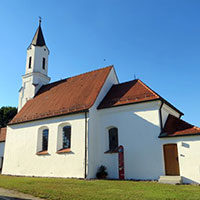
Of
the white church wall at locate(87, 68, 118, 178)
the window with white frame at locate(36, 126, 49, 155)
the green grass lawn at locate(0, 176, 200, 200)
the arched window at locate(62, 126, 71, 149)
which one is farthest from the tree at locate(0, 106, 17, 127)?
the green grass lawn at locate(0, 176, 200, 200)

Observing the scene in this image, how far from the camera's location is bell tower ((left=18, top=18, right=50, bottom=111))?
27312mm

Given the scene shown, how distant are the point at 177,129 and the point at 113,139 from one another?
16.8 feet

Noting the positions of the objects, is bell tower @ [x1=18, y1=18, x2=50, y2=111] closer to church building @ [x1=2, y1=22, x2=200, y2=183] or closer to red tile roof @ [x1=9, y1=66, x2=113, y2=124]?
red tile roof @ [x1=9, y1=66, x2=113, y2=124]

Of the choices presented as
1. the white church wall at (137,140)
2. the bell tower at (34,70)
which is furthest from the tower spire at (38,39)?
the white church wall at (137,140)

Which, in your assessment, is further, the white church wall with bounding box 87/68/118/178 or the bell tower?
the bell tower

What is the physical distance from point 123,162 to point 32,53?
63.3ft

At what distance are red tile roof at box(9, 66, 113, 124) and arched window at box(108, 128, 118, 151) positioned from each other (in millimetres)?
2847

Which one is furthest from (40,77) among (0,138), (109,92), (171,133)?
(171,133)

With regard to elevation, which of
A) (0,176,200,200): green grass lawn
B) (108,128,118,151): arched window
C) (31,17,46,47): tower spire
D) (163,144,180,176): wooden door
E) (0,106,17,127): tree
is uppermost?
(31,17,46,47): tower spire

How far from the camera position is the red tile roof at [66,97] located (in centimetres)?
1934

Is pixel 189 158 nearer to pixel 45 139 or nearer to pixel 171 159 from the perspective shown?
pixel 171 159

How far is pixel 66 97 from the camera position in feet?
70.8

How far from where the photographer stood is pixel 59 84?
1008 inches

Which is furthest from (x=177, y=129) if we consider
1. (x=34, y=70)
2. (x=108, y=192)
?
(x=34, y=70)
